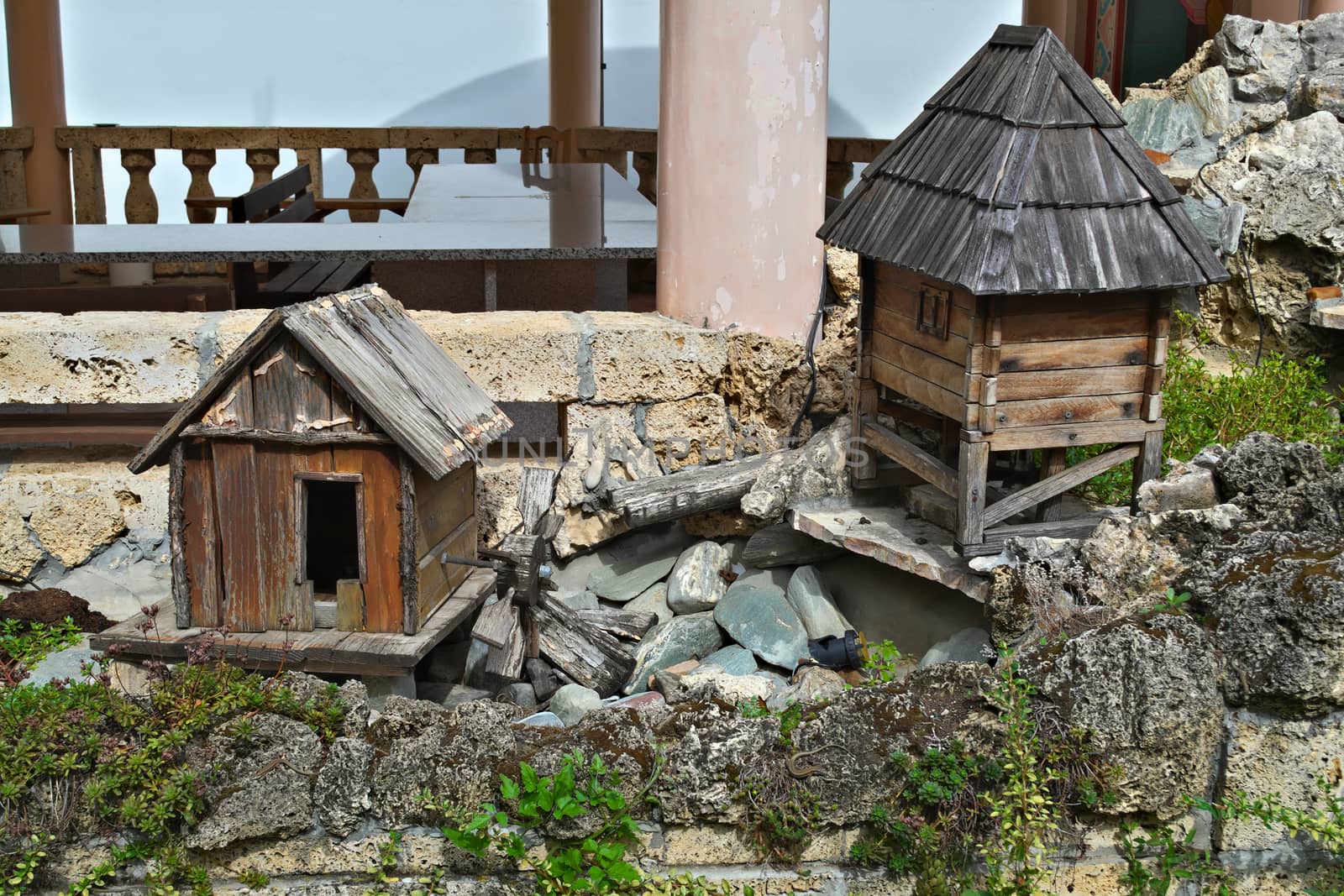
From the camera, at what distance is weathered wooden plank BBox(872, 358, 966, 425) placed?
15.0ft

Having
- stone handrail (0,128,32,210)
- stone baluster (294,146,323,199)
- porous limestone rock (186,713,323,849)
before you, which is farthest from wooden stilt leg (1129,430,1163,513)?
stone handrail (0,128,32,210)

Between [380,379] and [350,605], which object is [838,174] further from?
[350,605]

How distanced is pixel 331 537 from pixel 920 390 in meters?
2.20

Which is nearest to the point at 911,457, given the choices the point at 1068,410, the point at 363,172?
the point at 1068,410

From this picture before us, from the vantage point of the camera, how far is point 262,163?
11.0 meters

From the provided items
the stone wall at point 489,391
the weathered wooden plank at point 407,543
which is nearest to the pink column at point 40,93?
the stone wall at point 489,391

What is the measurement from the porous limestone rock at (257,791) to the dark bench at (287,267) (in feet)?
13.2

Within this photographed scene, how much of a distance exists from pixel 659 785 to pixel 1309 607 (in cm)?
170

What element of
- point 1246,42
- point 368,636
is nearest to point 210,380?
point 368,636

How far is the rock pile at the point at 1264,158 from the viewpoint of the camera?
6.67m

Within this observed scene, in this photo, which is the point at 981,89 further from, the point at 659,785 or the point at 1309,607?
the point at 659,785

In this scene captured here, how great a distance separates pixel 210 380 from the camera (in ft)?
14.3

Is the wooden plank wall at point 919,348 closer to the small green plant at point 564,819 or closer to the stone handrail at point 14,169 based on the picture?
the small green plant at point 564,819

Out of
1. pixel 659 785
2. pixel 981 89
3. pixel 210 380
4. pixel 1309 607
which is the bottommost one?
pixel 659 785
